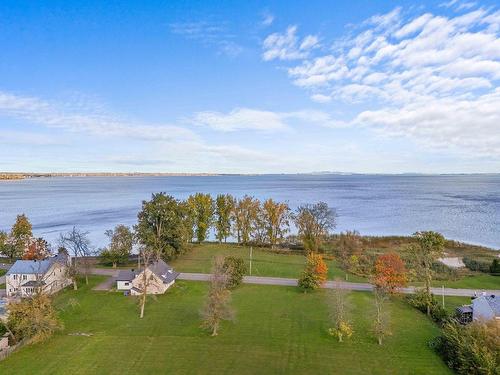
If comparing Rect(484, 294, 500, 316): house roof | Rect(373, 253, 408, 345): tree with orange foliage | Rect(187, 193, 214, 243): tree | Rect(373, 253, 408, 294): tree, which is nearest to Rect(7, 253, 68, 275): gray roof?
Rect(187, 193, 214, 243): tree

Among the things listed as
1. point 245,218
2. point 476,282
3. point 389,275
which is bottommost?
point 476,282

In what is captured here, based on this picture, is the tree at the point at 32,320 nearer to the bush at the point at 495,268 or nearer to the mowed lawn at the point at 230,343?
the mowed lawn at the point at 230,343

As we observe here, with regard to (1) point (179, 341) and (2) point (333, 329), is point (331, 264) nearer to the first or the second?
(2) point (333, 329)

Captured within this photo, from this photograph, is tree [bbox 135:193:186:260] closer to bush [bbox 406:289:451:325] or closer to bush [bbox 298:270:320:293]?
bush [bbox 298:270:320:293]

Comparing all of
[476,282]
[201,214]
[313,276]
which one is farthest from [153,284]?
[476,282]

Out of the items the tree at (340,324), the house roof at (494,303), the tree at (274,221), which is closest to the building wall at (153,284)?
the tree at (340,324)

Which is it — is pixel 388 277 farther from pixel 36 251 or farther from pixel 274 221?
pixel 36 251
